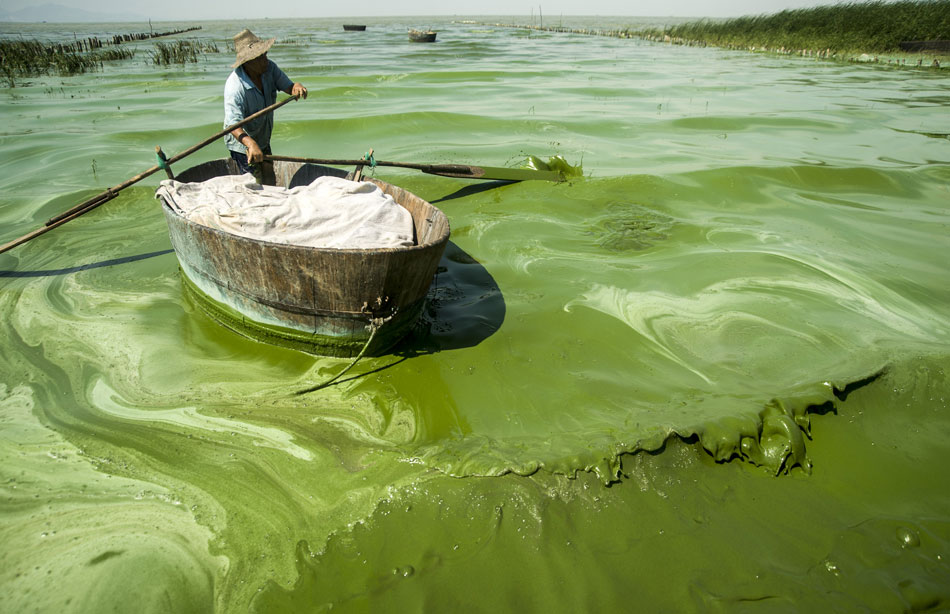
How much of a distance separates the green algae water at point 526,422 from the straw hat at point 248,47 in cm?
226

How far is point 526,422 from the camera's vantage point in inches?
126

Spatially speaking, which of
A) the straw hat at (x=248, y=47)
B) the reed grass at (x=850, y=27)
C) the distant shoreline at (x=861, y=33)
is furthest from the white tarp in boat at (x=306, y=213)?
the reed grass at (x=850, y=27)

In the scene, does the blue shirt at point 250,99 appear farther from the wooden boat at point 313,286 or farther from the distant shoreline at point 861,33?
the distant shoreline at point 861,33

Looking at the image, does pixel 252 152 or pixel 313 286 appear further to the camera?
pixel 252 152

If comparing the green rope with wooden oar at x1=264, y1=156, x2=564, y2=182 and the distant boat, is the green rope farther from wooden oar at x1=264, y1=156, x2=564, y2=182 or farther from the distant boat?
the distant boat

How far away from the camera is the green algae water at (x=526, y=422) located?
2.35 metres

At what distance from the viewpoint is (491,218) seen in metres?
6.54

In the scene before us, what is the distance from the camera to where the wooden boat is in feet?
10.6

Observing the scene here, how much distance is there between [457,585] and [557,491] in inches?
28.1

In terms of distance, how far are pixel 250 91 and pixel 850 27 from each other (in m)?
31.3

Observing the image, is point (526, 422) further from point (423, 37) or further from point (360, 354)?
point (423, 37)

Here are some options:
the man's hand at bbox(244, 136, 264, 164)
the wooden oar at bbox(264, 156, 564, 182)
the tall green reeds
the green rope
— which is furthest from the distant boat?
the green rope

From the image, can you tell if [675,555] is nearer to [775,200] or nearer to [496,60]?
[775,200]

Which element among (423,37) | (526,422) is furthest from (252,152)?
(423,37)
